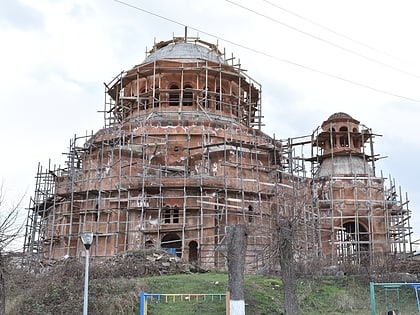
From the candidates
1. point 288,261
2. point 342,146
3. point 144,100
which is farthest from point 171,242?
point 342,146

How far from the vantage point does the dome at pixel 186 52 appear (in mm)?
38697

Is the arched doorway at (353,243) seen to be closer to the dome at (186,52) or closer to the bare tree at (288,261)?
the bare tree at (288,261)

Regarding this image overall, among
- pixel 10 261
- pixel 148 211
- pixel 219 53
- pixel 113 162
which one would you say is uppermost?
pixel 219 53

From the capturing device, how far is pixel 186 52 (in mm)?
39312

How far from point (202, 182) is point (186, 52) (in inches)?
523

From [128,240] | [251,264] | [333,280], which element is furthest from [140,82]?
[333,280]

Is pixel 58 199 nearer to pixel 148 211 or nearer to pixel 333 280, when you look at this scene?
pixel 148 211

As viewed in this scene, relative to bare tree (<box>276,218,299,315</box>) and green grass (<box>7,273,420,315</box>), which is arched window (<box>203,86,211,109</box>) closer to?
green grass (<box>7,273,420,315</box>)

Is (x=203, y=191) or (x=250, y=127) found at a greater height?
(x=250, y=127)

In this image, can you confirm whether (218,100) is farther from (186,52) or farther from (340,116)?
(340,116)

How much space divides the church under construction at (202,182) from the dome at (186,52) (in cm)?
17

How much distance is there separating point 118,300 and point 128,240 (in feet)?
36.4

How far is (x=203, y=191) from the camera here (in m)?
29.8

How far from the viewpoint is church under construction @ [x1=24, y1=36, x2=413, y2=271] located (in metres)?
29.5
